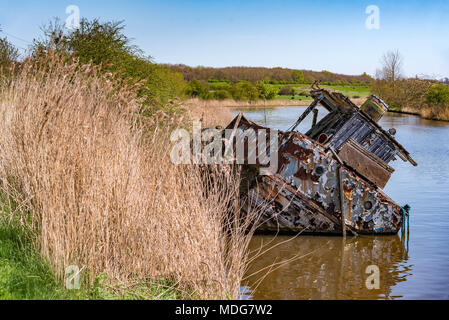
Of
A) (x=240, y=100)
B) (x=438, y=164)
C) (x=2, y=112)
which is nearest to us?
(x=2, y=112)

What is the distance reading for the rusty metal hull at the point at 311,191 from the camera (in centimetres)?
772

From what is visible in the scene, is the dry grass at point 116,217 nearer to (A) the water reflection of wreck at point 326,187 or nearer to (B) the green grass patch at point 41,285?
(B) the green grass patch at point 41,285

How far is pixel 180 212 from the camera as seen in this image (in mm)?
5160

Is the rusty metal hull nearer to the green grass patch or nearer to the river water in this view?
the river water

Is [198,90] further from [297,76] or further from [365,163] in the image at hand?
[297,76]

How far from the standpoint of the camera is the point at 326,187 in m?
7.80

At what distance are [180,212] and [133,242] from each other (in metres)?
0.53

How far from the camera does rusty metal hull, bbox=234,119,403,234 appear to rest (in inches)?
304

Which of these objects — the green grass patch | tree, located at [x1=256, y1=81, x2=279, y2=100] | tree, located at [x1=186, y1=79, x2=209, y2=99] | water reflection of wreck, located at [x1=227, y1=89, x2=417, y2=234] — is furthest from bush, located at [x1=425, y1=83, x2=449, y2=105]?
the green grass patch

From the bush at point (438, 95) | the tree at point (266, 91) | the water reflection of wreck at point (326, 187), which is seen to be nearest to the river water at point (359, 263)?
the water reflection of wreck at point (326, 187)

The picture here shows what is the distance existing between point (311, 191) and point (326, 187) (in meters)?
0.23

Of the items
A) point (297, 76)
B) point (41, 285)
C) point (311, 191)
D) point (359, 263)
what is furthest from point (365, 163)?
point (297, 76)
